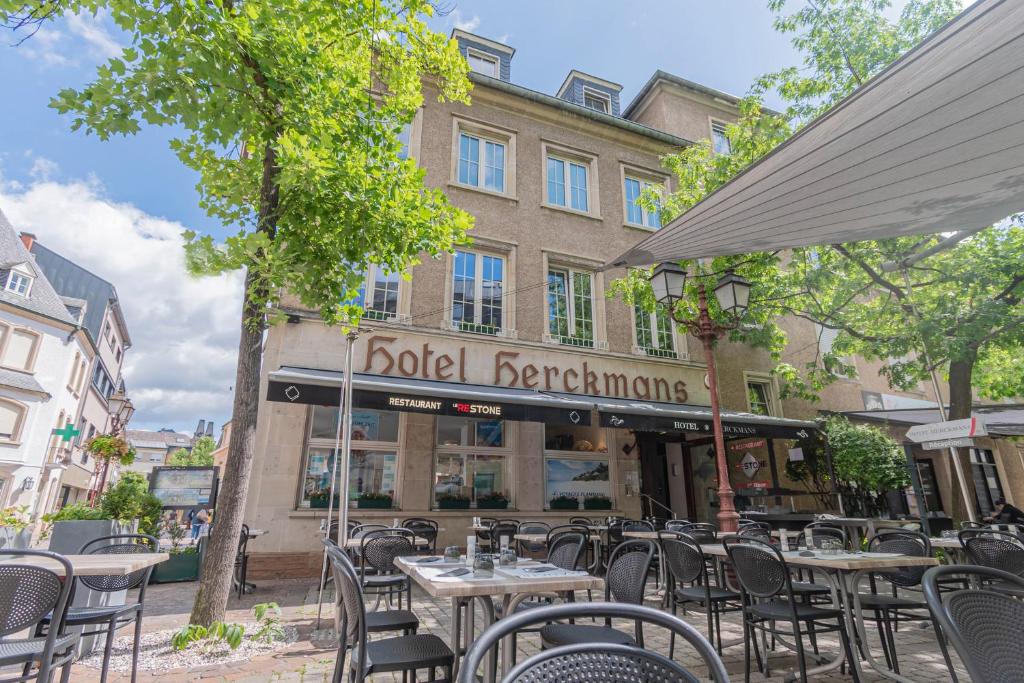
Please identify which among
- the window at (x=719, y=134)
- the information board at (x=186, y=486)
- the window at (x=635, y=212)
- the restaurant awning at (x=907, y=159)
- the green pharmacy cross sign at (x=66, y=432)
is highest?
the window at (x=719, y=134)

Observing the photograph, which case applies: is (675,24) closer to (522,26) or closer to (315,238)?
(522,26)

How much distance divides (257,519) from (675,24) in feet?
35.5

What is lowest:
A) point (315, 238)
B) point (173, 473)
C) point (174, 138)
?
point (173, 473)

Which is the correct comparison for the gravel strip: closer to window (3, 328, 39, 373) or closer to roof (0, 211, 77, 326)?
window (3, 328, 39, 373)

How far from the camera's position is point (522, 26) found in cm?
1088

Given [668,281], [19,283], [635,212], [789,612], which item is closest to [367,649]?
[789,612]

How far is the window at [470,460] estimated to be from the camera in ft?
28.4

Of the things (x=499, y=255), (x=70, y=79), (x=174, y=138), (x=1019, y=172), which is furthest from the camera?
A: (x=499, y=255)

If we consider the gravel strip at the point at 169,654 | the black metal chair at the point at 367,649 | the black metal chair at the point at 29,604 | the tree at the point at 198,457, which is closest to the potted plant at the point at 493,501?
the gravel strip at the point at 169,654

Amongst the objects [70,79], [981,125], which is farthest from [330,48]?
[981,125]

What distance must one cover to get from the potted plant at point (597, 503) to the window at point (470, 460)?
1648 mm

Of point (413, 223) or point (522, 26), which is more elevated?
point (522, 26)

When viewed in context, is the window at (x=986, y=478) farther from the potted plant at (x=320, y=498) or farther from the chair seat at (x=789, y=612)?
the potted plant at (x=320, y=498)

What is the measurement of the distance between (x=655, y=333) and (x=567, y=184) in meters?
4.02
